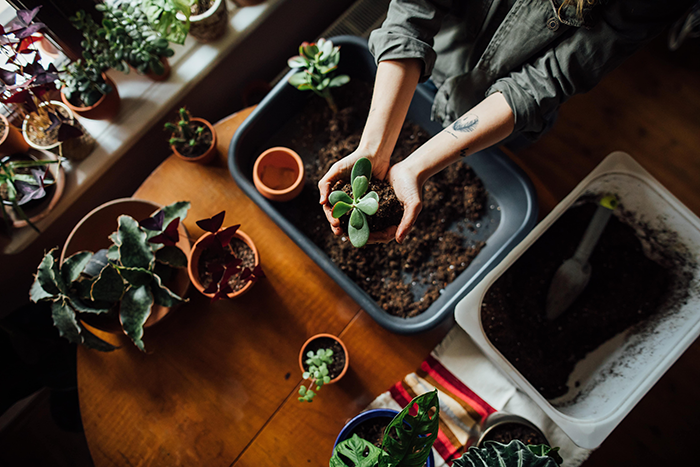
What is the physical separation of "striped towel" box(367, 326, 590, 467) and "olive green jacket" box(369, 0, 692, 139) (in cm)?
64

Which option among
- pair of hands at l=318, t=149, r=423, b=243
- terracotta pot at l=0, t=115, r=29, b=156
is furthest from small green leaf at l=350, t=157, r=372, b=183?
terracotta pot at l=0, t=115, r=29, b=156

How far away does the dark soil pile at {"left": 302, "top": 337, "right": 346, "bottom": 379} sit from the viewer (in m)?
1.05

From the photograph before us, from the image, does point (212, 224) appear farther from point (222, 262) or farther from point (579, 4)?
point (579, 4)

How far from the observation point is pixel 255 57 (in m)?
1.56

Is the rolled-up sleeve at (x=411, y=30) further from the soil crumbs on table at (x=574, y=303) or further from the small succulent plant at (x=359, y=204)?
the soil crumbs on table at (x=574, y=303)

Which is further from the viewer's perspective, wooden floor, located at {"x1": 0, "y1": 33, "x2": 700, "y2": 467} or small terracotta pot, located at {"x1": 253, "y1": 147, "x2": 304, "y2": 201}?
wooden floor, located at {"x1": 0, "y1": 33, "x2": 700, "y2": 467}

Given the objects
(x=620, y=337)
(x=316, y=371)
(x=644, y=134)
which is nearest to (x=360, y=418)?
(x=316, y=371)

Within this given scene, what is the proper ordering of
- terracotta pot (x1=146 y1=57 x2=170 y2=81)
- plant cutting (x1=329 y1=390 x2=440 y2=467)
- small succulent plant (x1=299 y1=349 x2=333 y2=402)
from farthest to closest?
1. terracotta pot (x1=146 y1=57 x2=170 y2=81)
2. small succulent plant (x1=299 y1=349 x2=333 y2=402)
3. plant cutting (x1=329 y1=390 x2=440 y2=467)

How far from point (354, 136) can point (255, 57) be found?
2.09 feet

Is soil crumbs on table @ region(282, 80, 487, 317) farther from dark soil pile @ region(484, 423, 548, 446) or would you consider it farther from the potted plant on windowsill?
the potted plant on windowsill

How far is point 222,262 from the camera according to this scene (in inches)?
42.2

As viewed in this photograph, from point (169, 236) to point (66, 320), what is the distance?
32cm

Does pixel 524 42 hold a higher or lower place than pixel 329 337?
higher

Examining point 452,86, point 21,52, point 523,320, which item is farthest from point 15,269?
point 523,320
